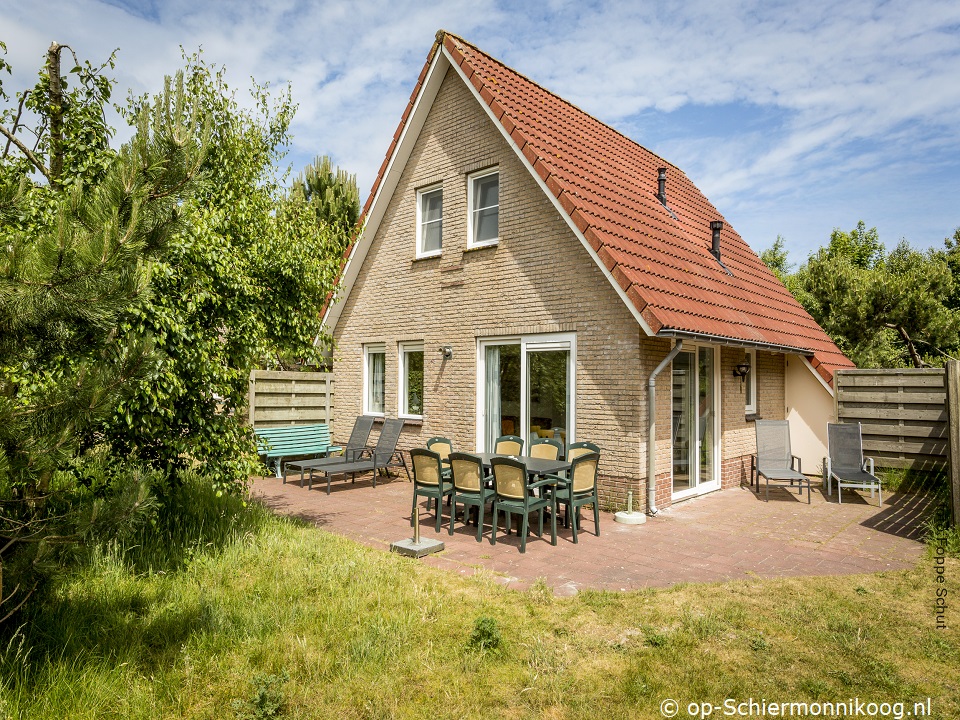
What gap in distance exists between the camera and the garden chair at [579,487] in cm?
731

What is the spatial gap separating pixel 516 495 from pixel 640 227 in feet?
18.7

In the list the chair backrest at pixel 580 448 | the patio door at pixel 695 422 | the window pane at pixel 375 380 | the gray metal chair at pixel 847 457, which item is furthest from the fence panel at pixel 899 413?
the window pane at pixel 375 380

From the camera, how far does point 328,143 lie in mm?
22297

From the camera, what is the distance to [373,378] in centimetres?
1376

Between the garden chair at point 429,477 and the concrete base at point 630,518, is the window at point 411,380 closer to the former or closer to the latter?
the garden chair at point 429,477

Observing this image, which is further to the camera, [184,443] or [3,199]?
[184,443]

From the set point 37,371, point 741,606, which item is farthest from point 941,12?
point 37,371

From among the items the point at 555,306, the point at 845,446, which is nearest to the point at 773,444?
the point at 845,446

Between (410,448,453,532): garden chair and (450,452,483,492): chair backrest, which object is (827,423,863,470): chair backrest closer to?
(450,452,483,492): chair backrest

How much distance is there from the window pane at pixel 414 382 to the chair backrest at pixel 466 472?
191 inches

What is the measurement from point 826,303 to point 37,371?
18684mm

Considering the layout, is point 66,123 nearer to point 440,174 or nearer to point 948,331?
point 440,174

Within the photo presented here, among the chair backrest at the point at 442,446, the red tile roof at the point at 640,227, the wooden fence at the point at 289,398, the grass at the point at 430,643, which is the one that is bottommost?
the grass at the point at 430,643

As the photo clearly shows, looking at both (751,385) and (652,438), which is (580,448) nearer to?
(652,438)
